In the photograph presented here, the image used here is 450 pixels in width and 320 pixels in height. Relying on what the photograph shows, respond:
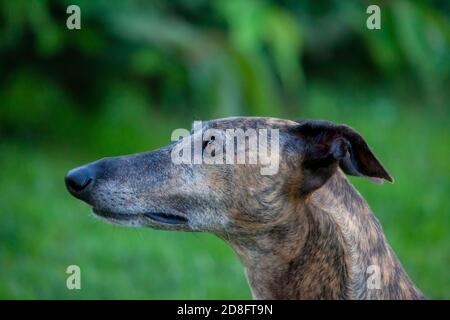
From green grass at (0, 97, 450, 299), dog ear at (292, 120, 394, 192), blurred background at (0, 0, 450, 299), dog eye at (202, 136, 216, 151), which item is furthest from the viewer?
blurred background at (0, 0, 450, 299)

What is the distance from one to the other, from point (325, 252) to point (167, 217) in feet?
2.23

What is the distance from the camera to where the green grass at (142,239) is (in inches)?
240

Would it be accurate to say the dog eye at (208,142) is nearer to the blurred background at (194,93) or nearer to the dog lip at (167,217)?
the dog lip at (167,217)

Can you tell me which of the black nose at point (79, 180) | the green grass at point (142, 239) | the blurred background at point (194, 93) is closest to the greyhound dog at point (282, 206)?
the black nose at point (79, 180)

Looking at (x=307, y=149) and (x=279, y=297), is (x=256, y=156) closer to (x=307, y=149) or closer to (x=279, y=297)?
(x=307, y=149)

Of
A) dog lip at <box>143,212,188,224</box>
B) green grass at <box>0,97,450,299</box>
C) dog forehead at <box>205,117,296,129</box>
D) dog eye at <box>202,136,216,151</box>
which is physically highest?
A: dog forehead at <box>205,117,296,129</box>

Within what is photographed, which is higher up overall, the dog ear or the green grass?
the dog ear

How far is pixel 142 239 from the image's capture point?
6.86m

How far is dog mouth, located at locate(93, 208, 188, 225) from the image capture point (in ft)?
13.0

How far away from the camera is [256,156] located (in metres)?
3.93

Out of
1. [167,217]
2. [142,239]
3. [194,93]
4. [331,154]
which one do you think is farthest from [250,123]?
[194,93]

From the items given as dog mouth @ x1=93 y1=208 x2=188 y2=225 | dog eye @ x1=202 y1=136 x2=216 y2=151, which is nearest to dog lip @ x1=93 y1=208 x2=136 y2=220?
dog mouth @ x1=93 y1=208 x2=188 y2=225

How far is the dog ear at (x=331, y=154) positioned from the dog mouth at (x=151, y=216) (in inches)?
21.4

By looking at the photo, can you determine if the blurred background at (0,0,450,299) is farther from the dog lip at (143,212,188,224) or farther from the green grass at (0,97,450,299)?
the dog lip at (143,212,188,224)
